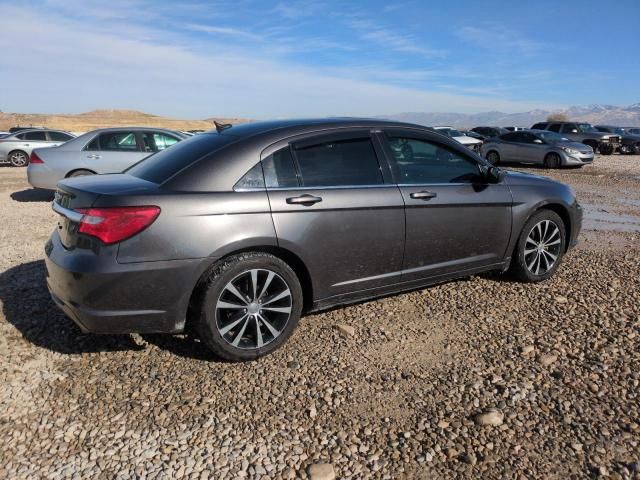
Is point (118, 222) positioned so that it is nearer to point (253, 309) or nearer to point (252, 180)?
point (252, 180)

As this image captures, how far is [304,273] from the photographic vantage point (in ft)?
12.0

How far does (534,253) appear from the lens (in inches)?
194

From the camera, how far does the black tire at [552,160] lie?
18.7 meters

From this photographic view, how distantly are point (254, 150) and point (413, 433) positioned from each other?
2104 mm

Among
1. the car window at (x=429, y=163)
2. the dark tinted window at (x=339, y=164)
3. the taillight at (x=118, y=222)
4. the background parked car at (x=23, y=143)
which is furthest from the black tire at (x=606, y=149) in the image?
the taillight at (x=118, y=222)

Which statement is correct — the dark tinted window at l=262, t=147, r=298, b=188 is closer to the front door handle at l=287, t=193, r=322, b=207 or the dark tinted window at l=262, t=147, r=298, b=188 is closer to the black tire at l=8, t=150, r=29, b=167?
the front door handle at l=287, t=193, r=322, b=207

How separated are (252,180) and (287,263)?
2.11 feet

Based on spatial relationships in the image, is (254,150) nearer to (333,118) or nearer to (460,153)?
(333,118)

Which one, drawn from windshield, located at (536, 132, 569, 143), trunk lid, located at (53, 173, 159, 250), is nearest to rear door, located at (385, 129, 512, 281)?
trunk lid, located at (53, 173, 159, 250)

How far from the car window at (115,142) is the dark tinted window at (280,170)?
716 centimetres

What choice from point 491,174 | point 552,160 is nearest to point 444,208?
point 491,174

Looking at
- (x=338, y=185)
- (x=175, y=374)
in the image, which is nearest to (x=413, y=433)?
(x=175, y=374)

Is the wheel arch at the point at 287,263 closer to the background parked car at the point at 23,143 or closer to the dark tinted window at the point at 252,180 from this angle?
the dark tinted window at the point at 252,180

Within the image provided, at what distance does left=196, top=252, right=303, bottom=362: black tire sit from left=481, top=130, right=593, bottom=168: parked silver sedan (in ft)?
58.5
